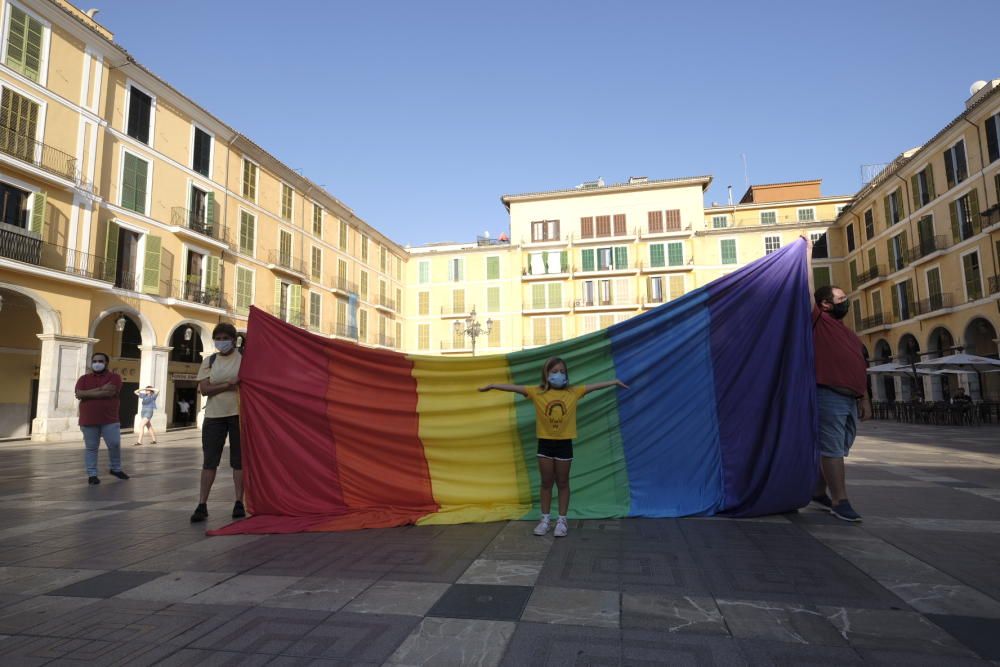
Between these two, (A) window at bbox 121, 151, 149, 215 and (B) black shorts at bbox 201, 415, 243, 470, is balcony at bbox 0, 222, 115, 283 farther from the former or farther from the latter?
(B) black shorts at bbox 201, 415, 243, 470

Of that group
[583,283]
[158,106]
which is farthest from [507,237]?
[158,106]

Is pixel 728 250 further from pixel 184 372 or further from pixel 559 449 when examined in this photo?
pixel 559 449

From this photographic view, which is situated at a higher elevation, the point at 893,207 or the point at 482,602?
the point at 893,207

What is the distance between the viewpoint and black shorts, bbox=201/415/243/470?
5.27 meters

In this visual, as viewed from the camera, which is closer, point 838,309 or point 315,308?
point 838,309

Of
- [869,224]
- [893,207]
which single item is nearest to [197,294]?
[893,207]

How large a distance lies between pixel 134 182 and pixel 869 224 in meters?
39.1

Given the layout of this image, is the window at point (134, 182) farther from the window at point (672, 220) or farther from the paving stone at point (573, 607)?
the window at point (672, 220)

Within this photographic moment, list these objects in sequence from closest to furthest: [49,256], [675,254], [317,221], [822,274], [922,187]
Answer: [49,256], [922,187], [317,221], [822,274], [675,254]

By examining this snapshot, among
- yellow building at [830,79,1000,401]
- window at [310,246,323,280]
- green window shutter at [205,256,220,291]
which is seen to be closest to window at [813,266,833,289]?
yellow building at [830,79,1000,401]

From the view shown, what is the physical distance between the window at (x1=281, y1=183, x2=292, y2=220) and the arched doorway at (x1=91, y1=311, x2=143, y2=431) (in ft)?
33.0

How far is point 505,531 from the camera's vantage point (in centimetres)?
452

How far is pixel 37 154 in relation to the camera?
58.3 ft

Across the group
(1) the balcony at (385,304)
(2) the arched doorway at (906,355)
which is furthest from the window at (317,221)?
(2) the arched doorway at (906,355)
